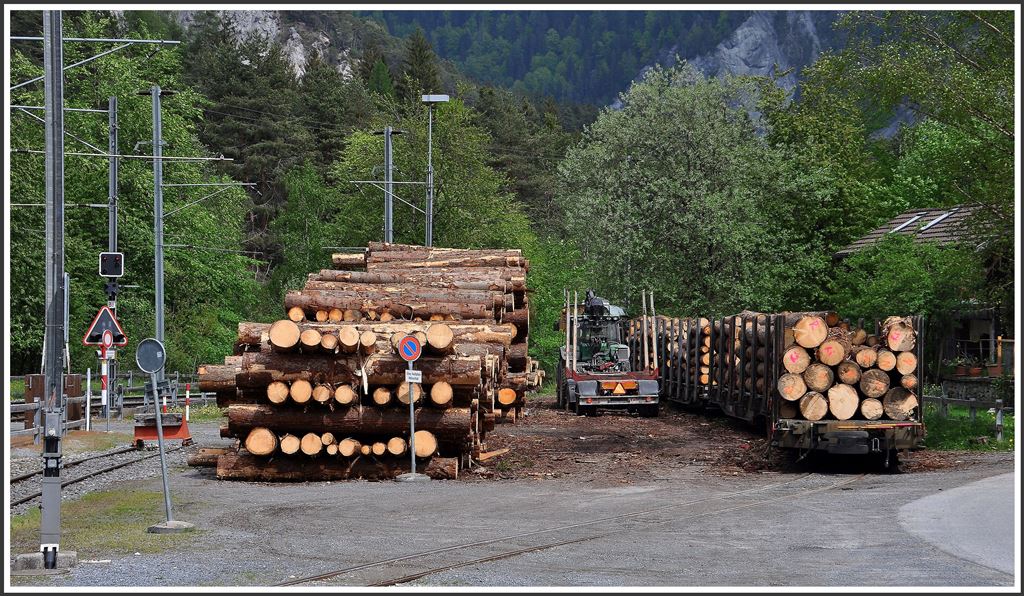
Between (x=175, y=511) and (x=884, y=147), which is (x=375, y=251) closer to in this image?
(x=175, y=511)

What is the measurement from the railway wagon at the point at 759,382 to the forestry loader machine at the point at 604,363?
0.97m

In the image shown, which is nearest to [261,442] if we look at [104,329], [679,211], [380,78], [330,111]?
[104,329]

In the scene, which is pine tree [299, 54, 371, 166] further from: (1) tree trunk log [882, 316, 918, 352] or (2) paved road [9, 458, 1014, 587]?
(2) paved road [9, 458, 1014, 587]

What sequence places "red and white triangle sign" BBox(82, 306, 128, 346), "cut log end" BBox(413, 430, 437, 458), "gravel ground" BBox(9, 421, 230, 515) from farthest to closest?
"red and white triangle sign" BBox(82, 306, 128, 346)
"cut log end" BBox(413, 430, 437, 458)
"gravel ground" BBox(9, 421, 230, 515)

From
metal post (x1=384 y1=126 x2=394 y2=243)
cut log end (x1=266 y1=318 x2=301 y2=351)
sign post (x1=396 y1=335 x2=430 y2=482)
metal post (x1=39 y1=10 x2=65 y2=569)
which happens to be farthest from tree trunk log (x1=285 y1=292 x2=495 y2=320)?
metal post (x1=384 y1=126 x2=394 y2=243)

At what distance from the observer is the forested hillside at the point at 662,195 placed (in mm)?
27438

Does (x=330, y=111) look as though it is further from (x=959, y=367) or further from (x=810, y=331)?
(x=810, y=331)

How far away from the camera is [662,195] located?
4569 centimetres

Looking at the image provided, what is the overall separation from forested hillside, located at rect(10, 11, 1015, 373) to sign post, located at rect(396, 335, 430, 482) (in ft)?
44.4

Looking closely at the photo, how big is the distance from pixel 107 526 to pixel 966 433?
15.8m

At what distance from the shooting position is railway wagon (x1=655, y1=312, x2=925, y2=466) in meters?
18.8

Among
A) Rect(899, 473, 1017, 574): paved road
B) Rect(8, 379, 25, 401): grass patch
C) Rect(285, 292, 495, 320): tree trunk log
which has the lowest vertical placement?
Rect(8, 379, 25, 401): grass patch

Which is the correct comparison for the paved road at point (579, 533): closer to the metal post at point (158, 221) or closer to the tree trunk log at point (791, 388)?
the tree trunk log at point (791, 388)

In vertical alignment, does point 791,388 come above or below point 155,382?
below
